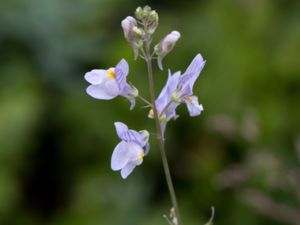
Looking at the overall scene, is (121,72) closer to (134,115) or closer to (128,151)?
(128,151)

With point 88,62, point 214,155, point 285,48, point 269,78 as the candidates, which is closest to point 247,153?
point 214,155

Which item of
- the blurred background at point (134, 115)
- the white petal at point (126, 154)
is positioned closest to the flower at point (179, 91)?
the white petal at point (126, 154)

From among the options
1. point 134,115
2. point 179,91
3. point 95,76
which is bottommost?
point 179,91

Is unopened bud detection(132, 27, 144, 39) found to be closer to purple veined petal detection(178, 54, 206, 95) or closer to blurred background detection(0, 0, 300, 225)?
purple veined petal detection(178, 54, 206, 95)

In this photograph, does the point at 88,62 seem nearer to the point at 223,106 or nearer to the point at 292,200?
the point at 223,106

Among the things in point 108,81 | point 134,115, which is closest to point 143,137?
point 108,81

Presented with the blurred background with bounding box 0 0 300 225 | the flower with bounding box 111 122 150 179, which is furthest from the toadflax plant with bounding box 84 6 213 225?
the blurred background with bounding box 0 0 300 225
